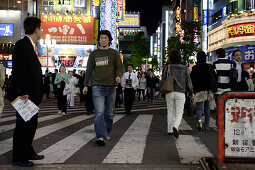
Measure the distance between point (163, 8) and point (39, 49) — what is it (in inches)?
3428

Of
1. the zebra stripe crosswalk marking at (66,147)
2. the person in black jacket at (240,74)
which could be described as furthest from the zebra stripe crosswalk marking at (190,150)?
the person in black jacket at (240,74)

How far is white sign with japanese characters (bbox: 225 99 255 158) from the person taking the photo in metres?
3.73

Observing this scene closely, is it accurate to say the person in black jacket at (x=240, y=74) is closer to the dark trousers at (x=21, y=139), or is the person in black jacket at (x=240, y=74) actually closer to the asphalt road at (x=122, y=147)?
the asphalt road at (x=122, y=147)

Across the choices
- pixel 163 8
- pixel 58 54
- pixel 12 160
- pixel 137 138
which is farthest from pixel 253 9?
pixel 163 8

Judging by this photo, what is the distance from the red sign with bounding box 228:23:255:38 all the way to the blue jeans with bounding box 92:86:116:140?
34.2m

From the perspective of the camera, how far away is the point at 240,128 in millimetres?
3762

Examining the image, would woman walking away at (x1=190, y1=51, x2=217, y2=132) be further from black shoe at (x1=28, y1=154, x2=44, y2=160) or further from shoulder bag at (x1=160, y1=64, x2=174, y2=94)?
black shoe at (x1=28, y1=154, x2=44, y2=160)

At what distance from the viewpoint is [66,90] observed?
11164 mm

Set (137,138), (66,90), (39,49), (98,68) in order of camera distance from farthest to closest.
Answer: (39,49), (66,90), (137,138), (98,68)

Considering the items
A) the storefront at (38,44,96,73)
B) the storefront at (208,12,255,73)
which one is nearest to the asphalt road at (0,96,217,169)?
the storefront at (208,12,255,73)

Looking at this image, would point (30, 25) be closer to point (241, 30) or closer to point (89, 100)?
point (89, 100)

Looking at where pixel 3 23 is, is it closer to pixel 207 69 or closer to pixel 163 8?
pixel 207 69

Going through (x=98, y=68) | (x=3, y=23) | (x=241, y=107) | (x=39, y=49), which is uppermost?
(x=3, y=23)

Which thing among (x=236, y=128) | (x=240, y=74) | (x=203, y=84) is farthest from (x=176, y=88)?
(x=236, y=128)
